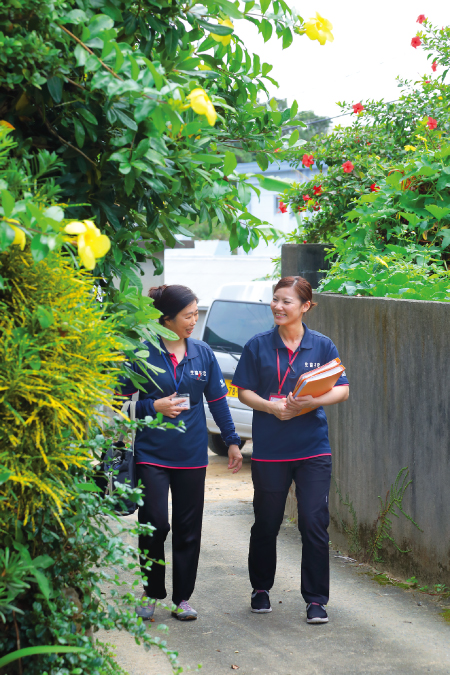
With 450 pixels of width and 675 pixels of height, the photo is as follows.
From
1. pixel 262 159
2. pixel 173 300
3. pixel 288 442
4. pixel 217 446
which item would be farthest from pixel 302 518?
pixel 217 446

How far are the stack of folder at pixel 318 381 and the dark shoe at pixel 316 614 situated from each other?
119 cm

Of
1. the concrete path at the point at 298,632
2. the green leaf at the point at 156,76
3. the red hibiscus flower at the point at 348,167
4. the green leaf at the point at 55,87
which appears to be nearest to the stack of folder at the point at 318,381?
the concrete path at the point at 298,632

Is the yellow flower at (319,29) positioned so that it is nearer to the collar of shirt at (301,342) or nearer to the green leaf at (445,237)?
the collar of shirt at (301,342)

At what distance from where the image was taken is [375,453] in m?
4.85

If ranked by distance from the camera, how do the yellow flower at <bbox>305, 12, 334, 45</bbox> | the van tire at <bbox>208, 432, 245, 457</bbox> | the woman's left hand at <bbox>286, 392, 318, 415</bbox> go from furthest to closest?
1. the van tire at <bbox>208, 432, 245, 457</bbox>
2. the woman's left hand at <bbox>286, 392, 318, 415</bbox>
3. the yellow flower at <bbox>305, 12, 334, 45</bbox>

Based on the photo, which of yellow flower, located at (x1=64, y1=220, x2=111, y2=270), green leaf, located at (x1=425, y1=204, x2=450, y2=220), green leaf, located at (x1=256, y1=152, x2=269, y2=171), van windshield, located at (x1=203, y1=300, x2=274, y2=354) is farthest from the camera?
van windshield, located at (x1=203, y1=300, x2=274, y2=354)

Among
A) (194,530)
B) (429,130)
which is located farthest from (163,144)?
(429,130)

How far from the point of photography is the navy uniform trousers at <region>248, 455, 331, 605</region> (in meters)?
4.14

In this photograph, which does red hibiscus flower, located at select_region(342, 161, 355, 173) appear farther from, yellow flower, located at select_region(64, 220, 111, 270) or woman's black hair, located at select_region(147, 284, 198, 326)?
yellow flower, located at select_region(64, 220, 111, 270)

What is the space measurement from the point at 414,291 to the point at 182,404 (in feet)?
5.83

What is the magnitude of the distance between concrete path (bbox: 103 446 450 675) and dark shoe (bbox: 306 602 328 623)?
1.6 inches

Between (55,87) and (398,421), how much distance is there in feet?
10.7

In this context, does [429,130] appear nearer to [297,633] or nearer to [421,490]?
[421,490]

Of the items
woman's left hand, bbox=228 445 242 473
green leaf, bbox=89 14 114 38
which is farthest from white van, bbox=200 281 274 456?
green leaf, bbox=89 14 114 38
